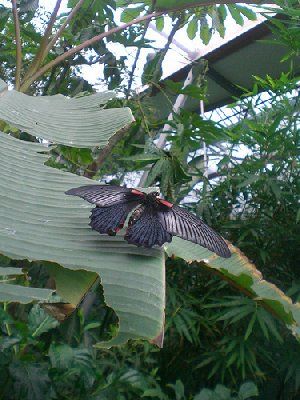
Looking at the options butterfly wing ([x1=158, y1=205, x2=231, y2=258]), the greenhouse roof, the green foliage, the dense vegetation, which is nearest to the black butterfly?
butterfly wing ([x1=158, y1=205, x2=231, y2=258])

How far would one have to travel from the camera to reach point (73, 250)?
0.44 meters

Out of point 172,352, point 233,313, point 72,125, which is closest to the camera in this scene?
point 72,125

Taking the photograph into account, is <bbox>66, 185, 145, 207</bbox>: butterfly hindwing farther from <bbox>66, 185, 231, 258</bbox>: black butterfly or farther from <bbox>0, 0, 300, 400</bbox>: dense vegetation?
<bbox>0, 0, 300, 400</bbox>: dense vegetation

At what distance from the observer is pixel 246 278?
543mm

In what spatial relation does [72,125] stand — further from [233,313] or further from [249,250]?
[249,250]

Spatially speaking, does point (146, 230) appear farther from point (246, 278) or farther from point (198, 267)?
point (198, 267)

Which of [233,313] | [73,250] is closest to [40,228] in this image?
[73,250]

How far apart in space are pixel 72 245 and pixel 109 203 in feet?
0.30

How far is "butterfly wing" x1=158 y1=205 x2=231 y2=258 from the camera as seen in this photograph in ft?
1.67

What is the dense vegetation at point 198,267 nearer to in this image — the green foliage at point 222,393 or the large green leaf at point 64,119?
the green foliage at point 222,393

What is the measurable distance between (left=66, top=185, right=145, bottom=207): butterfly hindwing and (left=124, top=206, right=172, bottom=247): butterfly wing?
0.03m

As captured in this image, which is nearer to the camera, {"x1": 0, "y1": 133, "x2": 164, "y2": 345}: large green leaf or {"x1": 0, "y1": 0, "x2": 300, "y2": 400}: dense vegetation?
{"x1": 0, "y1": 133, "x2": 164, "y2": 345}: large green leaf

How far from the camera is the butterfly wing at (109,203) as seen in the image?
49 centimetres

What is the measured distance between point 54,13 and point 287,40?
3.01 feet
